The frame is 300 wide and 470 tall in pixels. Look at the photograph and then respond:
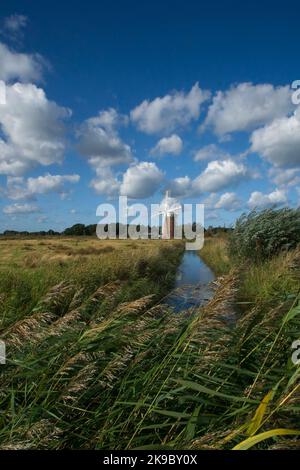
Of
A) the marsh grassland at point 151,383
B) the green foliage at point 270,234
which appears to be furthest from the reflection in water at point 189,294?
the green foliage at point 270,234

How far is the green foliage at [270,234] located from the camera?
15820 millimetres

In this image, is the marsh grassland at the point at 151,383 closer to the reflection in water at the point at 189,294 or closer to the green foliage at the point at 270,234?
the reflection in water at the point at 189,294

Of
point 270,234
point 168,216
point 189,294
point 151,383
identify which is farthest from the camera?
point 168,216

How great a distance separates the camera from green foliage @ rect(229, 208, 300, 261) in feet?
51.9

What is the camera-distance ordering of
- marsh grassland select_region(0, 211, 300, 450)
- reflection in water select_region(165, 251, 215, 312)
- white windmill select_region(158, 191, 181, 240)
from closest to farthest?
marsh grassland select_region(0, 211, 300, 450) → reflection in water select_region(165, 251, 215, 312) → white windmill select_region(158, 191, 181, 240)

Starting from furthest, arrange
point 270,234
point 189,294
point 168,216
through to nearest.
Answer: point 168,216 < point 270,234 < point 189,294

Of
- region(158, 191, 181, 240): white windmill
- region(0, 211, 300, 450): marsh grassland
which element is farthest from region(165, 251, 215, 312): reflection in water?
region(158, 191, 181, 240): white windmill

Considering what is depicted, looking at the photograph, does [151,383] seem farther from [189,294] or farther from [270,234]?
[270,234]

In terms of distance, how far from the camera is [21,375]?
290 cm

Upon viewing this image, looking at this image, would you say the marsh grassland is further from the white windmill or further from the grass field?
the white windmill

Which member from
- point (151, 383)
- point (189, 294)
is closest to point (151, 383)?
point (151, 383)

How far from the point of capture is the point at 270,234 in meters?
16.0

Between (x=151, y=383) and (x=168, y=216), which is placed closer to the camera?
(x=151, y=383)
